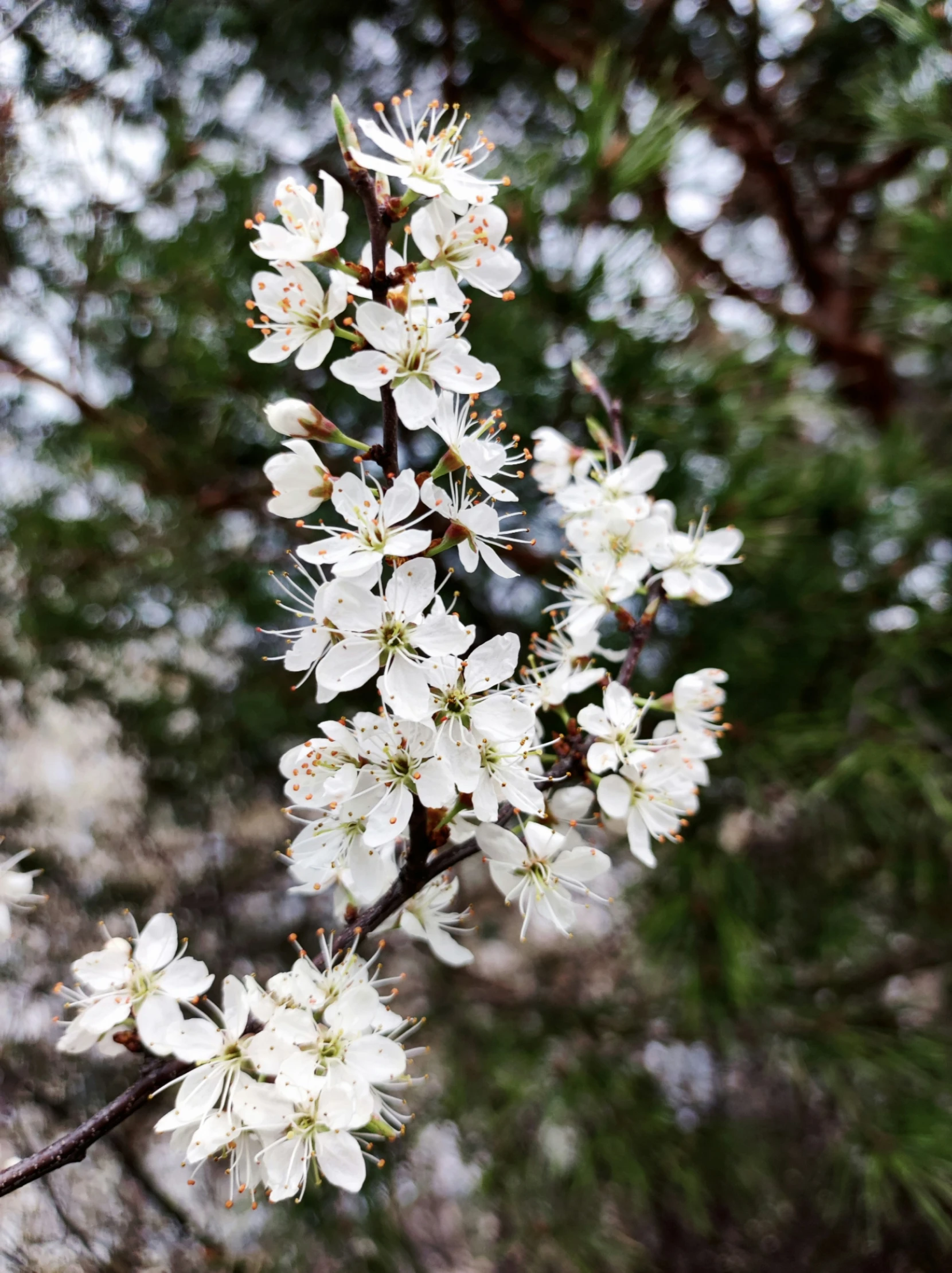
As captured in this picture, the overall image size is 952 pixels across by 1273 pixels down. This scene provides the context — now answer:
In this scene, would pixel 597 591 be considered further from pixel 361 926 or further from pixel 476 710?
pixel 361 926

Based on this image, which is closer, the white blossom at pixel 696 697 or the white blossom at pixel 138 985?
the white blossom at pixel 138 985

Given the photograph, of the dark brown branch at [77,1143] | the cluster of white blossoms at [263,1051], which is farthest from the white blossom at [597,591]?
the dark brown branch at [77,1143]

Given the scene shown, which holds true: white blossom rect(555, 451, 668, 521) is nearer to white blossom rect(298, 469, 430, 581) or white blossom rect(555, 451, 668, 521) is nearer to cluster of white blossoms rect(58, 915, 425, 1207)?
white blossom rect(298, 469, 430, 581)

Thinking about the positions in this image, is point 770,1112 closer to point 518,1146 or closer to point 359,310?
point 518,1146

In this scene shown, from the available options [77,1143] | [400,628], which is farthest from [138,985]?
[400,628]

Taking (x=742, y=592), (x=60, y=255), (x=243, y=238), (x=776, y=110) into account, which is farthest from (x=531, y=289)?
(x=776, y=110)

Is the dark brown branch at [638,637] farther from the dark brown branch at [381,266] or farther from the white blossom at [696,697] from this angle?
the dark brown branch at [381,266]

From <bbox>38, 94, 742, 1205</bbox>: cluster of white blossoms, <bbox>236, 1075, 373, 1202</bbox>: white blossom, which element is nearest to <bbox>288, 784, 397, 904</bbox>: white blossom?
<bbox>38, 94, 742, 1205</bbox>: cluster of white blossoms

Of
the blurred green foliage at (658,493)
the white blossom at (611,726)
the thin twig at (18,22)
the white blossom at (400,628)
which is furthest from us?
the blurred green foliage at (658,493)
